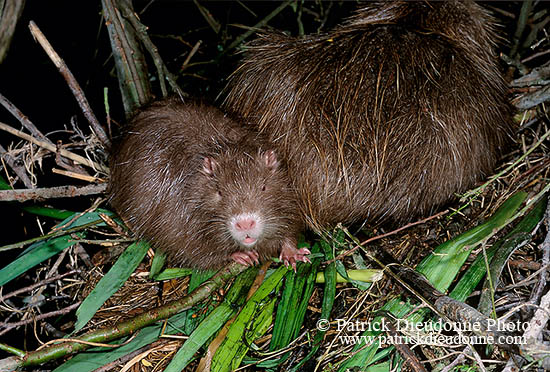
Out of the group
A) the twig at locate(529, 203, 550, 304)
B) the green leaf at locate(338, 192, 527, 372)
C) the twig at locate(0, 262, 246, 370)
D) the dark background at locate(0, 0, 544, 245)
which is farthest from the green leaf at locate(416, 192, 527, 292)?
the dark background at locate(0, 0, 544, 245)

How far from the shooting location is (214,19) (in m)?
4.13

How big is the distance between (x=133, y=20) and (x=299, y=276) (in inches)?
65.3

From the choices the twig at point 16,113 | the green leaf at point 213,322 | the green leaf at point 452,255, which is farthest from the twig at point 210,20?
the green leaf at point 452,255

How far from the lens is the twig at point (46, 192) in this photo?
2.91 m

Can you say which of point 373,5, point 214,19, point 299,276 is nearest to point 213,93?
point 214,19

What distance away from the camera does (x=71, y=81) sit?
310 centimetres

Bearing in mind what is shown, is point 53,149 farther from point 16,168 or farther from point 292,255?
point 292,255

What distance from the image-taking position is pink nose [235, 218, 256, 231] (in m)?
2.78

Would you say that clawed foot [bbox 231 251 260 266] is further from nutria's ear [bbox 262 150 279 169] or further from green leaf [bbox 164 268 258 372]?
nutria's ear [bbox 262 150 279 169]

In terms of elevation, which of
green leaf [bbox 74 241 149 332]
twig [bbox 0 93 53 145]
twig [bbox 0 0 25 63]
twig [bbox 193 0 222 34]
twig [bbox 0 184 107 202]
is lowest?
green leaf [bbox 74 241 149 332]

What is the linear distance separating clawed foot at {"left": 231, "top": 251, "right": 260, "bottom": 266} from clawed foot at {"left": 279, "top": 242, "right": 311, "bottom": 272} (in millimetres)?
136

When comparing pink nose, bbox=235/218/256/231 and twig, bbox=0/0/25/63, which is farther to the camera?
pink nose, bbox=235/218/256/231

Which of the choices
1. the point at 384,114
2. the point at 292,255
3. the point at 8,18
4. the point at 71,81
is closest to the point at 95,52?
the point at 71,81

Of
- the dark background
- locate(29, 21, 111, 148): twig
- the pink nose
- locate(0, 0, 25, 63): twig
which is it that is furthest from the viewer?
the dark background
